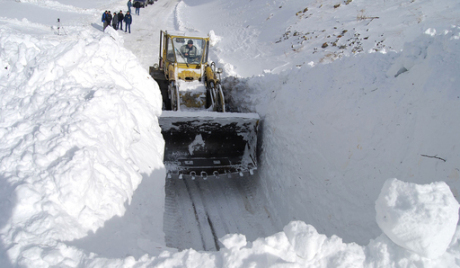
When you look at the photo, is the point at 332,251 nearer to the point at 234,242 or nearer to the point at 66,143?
the point at 234,242

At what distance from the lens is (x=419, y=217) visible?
2076 millimetres

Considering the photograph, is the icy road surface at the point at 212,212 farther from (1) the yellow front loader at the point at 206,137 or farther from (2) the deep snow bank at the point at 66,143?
(2) the deep snow bank at the point at 66,143

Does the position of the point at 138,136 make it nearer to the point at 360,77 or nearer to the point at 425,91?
the point at 360,77

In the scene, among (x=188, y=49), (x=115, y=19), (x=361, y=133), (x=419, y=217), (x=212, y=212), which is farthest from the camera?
(x=115, y=19)

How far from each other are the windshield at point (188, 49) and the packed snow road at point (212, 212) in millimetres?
3594

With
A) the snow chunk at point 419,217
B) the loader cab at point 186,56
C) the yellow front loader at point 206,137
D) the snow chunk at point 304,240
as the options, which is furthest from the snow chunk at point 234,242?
the loader cab at point 186,56

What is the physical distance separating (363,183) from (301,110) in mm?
1998

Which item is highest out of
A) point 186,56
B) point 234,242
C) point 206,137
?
point 186,56

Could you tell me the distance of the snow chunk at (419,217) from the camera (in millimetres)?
2035

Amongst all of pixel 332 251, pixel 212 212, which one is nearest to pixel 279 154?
pixel 212 212

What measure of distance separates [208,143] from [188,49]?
2975 mm

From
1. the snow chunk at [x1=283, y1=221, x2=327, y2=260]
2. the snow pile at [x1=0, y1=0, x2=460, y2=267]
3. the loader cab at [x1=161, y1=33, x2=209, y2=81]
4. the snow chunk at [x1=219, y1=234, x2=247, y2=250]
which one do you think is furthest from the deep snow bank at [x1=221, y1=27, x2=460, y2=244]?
the loader cab at [x1=161, y1=33, x2=209, y2=81]

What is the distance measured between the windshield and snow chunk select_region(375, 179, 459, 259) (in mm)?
6587

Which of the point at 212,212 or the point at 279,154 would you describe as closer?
the point at 212,212
